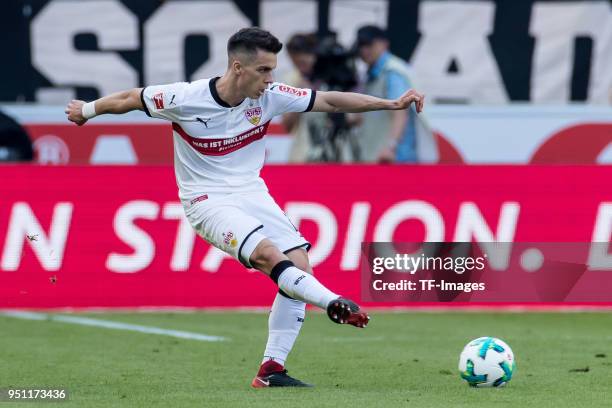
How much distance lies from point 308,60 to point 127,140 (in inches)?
167

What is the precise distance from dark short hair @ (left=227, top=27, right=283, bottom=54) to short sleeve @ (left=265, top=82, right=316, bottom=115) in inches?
13.8

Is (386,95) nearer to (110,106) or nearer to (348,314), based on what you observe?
(110,106)

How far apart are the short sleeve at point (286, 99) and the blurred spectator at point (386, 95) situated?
5816 mm

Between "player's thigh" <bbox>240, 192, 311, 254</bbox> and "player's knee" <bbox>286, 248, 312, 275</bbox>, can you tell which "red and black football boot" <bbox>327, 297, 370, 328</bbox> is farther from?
"player's thigh" <bbox>240, 192, 311, 254</bbox>

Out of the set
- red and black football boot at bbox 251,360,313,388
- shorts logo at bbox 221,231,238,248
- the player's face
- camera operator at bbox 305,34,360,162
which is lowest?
red and black football boot at bbox 251,360,313,388

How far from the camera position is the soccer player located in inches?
323

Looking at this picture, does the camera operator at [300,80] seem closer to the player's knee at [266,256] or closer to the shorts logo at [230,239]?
the shorts logo at [230,239]

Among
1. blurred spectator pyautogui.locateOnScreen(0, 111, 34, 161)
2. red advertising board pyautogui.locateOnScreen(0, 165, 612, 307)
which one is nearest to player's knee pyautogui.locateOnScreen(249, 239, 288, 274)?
red advertising board pyautogui.locateOnScreen(0, 165, 612, 307)

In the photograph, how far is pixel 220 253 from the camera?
1266cm

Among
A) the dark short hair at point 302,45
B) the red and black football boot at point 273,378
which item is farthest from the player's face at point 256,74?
the dark short hair at point 302,45

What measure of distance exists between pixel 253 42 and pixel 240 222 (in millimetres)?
1053

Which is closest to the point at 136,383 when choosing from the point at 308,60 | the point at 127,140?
the point at 308,60

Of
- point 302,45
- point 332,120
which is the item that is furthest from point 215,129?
point 332,120

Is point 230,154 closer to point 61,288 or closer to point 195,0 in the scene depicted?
point 61,288
